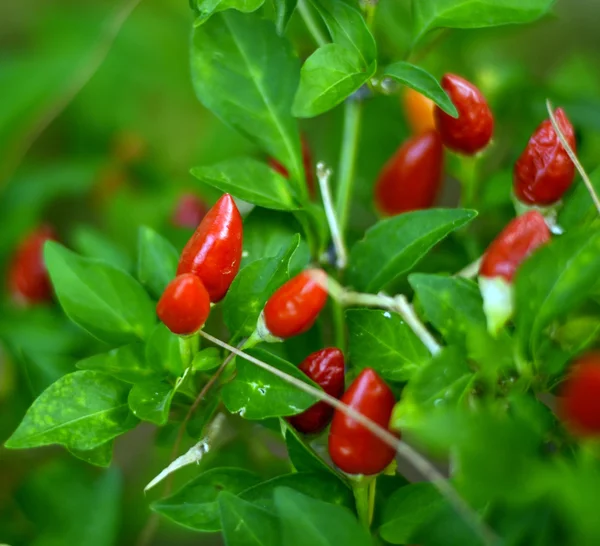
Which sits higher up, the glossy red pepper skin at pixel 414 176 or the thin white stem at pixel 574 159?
the thin white stem at pixel 574 159

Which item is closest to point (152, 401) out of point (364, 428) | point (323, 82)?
point (364, 428)

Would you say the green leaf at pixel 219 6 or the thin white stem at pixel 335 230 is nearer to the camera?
the green leaf at pixel 219 6

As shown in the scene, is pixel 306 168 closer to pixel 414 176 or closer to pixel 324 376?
pixel 414 176

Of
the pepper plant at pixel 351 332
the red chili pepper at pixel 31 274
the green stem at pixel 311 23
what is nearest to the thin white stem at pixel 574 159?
the pepper plant at pixel 351 332

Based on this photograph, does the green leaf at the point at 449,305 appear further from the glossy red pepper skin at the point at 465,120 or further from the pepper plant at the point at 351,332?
the glossy red pepper skin at the point at 465,120

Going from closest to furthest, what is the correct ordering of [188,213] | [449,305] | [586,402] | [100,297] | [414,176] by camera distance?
[586,402] → [449,305] → [100,297] → [414,176] → [188,213]

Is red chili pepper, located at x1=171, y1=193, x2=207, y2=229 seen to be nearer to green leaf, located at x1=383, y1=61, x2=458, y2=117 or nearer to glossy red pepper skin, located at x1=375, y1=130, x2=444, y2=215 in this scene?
glossy red pepper skin, located at x1=375, y1=130, x2=444, y2=215
